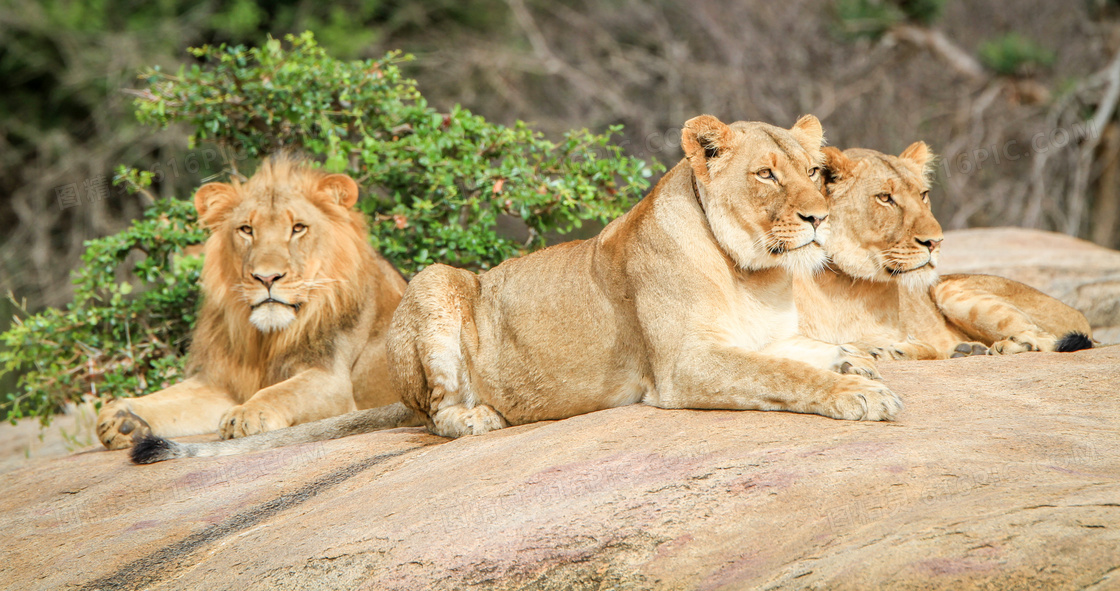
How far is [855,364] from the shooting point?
3939mm

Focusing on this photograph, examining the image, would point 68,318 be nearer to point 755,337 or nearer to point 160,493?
point 160,493

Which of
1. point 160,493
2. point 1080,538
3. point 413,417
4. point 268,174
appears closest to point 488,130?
point 268,174

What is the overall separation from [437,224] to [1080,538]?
457 centimetres

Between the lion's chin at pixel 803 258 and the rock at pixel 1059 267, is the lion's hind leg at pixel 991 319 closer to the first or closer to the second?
the rock at pixel 1059 267

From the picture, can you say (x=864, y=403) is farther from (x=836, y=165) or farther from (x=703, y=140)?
(x=836, y=165)

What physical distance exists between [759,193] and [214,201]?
3.13 m

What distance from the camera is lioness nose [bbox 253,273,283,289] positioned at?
17.2ft

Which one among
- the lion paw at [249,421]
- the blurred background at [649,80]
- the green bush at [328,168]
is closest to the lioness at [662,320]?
the lion paw at [249,421]

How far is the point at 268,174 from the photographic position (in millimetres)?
5727

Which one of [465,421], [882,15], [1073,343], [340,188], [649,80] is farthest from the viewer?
[649,80]

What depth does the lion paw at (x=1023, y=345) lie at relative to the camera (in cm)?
497

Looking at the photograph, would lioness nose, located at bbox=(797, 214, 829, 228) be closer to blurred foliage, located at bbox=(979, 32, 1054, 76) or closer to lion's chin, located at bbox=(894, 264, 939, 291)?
lion's chin, located at bbox=(894, 264, 939, 291)

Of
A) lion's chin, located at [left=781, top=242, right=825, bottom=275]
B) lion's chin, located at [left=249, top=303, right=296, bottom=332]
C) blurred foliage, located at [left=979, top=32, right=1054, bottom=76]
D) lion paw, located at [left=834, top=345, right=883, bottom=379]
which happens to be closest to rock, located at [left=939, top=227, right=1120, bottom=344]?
lion paw, located at [left=834, top=345, right=883, bottom=379]

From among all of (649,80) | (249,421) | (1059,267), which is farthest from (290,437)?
(649,80)
